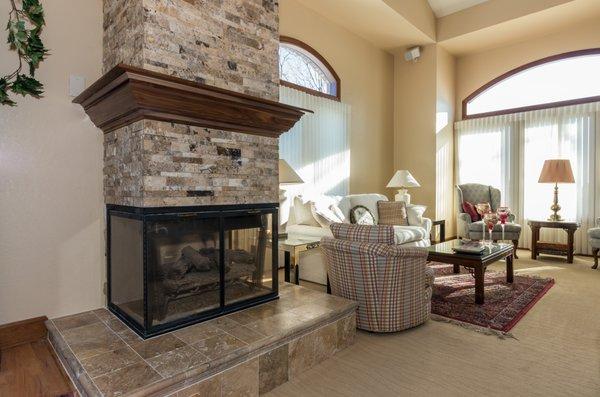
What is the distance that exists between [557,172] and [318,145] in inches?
142

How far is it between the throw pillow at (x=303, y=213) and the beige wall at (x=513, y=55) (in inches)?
173

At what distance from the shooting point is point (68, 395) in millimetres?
1788

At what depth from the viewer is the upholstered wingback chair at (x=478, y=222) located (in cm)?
541

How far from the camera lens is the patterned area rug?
2973 millimetres

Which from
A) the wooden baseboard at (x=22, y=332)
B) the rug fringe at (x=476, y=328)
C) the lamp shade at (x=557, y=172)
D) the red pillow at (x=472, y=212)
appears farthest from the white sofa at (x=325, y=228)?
the wooden baseboard at (x=22, y=332)

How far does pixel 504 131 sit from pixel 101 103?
6510mm

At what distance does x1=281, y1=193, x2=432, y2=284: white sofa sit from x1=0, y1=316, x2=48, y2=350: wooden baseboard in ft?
7.88

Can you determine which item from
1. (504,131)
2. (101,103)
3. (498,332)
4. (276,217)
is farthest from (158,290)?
(504,131)

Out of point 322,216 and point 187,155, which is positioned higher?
point 187,155

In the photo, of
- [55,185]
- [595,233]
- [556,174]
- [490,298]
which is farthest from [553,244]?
[55,185]

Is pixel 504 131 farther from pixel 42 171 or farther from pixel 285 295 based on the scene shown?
pixel 42 171

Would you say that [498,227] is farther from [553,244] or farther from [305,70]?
[305,70]

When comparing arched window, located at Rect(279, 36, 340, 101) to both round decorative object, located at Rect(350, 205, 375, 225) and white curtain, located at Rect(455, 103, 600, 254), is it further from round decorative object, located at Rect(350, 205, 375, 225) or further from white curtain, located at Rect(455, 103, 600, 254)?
white curtain, located at Rect(455, 103, 600, 254)

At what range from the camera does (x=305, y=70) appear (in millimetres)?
5438
